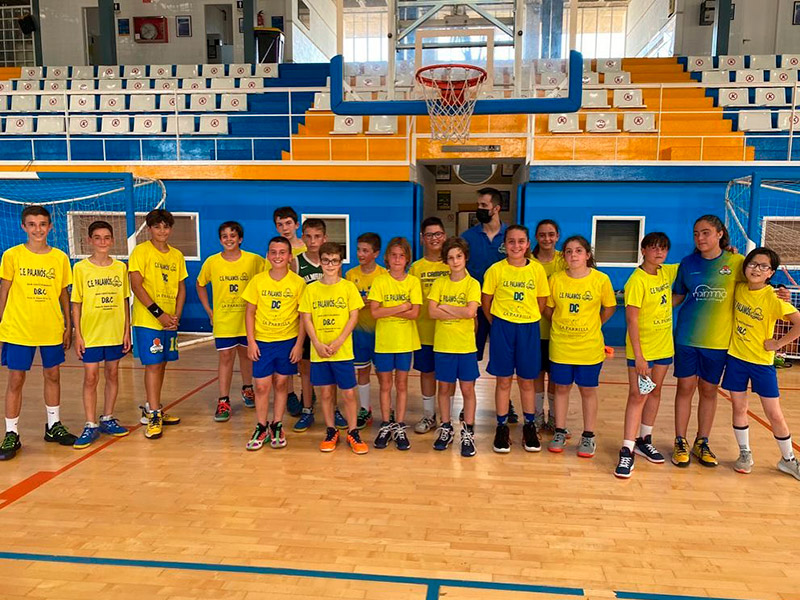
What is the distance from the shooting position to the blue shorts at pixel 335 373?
4207 mm

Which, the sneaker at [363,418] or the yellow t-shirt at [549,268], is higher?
the yellow t-shirt at [549,268]

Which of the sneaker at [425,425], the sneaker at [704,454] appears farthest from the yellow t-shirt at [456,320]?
the sneaker at [704,454]

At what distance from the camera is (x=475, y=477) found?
12.9 ft

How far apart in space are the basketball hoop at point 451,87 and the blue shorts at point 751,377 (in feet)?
9.80

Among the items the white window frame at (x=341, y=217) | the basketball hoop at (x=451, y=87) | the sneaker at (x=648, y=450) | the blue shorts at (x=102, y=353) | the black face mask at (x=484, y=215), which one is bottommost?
the sneaker at (x=648, y=450)

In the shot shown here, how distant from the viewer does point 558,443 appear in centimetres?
439

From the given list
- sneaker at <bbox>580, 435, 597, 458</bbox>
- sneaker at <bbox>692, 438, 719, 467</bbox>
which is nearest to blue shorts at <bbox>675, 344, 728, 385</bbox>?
sneaker at <bbox>692, 438, 719, 467</bbox>

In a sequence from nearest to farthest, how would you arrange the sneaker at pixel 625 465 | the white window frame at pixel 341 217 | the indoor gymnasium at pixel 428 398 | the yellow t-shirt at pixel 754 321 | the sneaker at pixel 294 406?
the indoor gymnasium at pixel 428 398 < the yellow t-shirt at pixel 754 321 < the sneaker at pixel 625 465 < the sneaker at pixel 294 406 < the white window frame at pixel 341 217

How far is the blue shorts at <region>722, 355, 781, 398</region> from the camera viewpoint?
3.86m

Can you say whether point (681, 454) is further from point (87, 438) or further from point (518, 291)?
point (87, 438)

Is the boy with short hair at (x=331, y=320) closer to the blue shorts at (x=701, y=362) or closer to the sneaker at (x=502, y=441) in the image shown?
the sneaker at (x=502, y=441)

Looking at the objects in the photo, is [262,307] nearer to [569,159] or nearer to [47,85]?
[569,159]

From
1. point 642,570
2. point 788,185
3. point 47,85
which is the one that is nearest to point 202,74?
point 47,85

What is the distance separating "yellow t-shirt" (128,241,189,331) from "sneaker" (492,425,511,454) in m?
2.73
